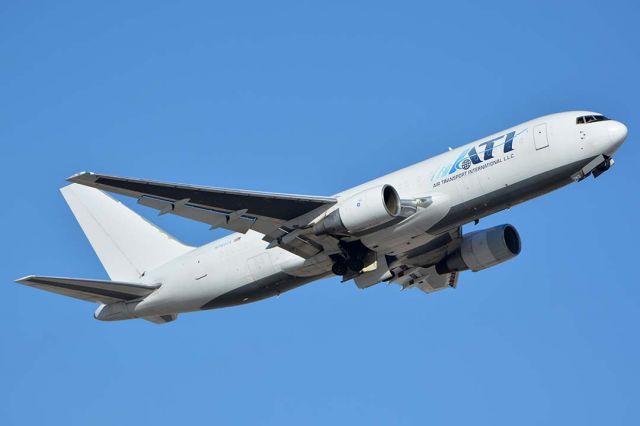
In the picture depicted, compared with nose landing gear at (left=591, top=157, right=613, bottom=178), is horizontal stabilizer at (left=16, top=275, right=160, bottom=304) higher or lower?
lower

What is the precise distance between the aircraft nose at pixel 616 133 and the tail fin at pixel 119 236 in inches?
675

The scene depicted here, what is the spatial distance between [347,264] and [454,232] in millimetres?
5655

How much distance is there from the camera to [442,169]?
37.9m

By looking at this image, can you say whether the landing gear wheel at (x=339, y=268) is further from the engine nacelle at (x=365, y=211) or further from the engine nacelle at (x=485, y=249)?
the engine nacelle at (x=485, y=249)

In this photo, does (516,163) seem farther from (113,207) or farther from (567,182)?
A: (113,207)

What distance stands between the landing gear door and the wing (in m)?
7.15

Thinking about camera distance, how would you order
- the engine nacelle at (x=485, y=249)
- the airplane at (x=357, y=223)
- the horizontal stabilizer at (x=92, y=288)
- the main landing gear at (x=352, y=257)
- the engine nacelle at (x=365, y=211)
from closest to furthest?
1. the engine nacelle at (x=365, y=211)
2. the airplane at (x=357, y=223)
3. the horizontal stabilizer at (x=92, y=288)
4. the main landing gear at (x=352, y=257)
5. the engine nacelle at (x=485, y=249)

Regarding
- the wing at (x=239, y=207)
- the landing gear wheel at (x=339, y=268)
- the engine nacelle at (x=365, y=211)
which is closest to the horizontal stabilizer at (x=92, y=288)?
the wing at (x=239, y=207)

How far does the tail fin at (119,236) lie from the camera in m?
44.4

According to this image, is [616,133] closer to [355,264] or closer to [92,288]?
[355,264]

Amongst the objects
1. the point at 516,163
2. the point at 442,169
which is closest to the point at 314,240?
the point at 442,169

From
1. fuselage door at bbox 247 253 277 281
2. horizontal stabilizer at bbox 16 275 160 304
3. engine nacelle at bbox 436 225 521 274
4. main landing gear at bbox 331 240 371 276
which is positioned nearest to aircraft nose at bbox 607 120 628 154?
engine nacelle at bbox 436 225 521 274

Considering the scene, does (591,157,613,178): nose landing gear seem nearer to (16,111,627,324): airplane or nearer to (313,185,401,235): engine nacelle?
(16,111,627,324): airplane

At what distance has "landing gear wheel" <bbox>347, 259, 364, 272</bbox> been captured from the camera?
128ft
